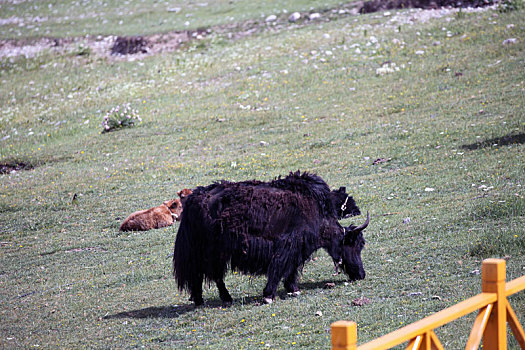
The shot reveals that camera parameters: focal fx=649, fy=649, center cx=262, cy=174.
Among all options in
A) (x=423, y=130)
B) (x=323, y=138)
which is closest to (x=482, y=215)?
(x=423, y=130)

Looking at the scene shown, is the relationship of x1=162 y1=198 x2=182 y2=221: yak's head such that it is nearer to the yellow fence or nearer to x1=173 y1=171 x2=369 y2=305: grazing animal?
x1=173 y1=171 x2=369 y2=305: grazing animal

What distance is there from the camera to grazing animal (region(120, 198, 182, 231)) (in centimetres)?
1348

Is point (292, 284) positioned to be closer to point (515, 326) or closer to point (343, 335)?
point (515, 326)

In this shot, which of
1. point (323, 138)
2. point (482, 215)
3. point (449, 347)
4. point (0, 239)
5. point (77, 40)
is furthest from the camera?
point (77, 40)

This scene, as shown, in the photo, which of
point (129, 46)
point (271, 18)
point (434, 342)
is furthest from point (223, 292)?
point (129, 46)

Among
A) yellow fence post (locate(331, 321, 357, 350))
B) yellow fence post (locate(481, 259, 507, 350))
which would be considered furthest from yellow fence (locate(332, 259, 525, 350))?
yellow fence post (locate(331, 321, 357, 350))

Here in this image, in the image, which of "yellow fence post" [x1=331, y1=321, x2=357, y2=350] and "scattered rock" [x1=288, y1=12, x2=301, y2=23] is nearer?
"yellow fence post" [x1=331, y1=321, x2=357, y2=350]

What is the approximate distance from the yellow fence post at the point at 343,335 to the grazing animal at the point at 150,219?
1056cm

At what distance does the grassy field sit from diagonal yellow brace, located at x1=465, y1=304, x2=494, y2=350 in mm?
1649

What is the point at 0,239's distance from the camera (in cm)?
1418

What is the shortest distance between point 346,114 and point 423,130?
3.72m

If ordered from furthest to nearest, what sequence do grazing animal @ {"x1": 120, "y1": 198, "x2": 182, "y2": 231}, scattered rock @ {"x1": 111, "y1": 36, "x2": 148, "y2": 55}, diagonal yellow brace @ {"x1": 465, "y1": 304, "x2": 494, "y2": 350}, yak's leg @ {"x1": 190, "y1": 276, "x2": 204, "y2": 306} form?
scattered rock @ {"x1": 111, "y1": 36, "x2": 148, "y2": 55}
grazing animal @ {"x1": 120, "y1": 198, "x2": 182, "y2": 231}
yak's leg @ {"x1": 190, "y1": 276, "x2": 204, "y2": 306}
diagonal yellow brace @ {"x1": 465, "y1": 304, "x2": 494, "y2": 350}

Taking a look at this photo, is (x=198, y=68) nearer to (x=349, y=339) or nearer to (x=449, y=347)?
(x=449, y=347)

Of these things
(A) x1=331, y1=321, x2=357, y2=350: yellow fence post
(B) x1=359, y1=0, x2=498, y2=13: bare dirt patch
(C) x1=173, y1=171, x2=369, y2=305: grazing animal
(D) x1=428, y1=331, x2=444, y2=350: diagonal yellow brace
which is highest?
(A) x1=331, y1=321, x2=357, y2=350: yellow fence post
